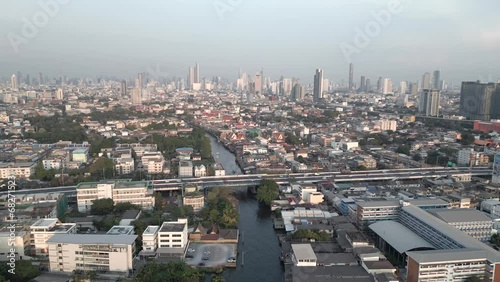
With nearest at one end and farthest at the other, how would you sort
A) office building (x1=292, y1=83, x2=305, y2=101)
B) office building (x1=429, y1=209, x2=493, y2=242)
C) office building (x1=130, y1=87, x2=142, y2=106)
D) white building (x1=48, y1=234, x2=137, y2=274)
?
white building (x1=48, y1=234, x2=137, y2=274)
office building (x1=429, y1=209, x2=493, y2=242)
office building (x1=130, y1=87, x2=142, y2=106)
office building (x1=292, y1=83, x2=305, y2=101)

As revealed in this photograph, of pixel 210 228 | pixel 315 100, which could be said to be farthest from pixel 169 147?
pixel 315 100

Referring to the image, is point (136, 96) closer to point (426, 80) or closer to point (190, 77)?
point (190, 77)

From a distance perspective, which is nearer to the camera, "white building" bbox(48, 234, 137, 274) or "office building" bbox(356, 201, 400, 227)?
"white building" bbox(48, 234, 137, 274)

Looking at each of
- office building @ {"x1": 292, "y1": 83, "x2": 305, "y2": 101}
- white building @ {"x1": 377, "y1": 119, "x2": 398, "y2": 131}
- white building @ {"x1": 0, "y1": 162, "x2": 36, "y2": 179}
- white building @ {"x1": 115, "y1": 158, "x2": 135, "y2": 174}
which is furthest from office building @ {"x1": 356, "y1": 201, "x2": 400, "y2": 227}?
office building @ {"x1": 292, "y1": 83, "x2": 305, "y2": 101}

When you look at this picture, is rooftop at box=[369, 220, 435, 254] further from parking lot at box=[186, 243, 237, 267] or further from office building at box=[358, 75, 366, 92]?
office building at box=[358, 75, 366, 92]

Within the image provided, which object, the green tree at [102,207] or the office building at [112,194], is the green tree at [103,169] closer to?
the office building at [112,194]

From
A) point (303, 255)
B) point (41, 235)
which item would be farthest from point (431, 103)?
point (41, 235)
